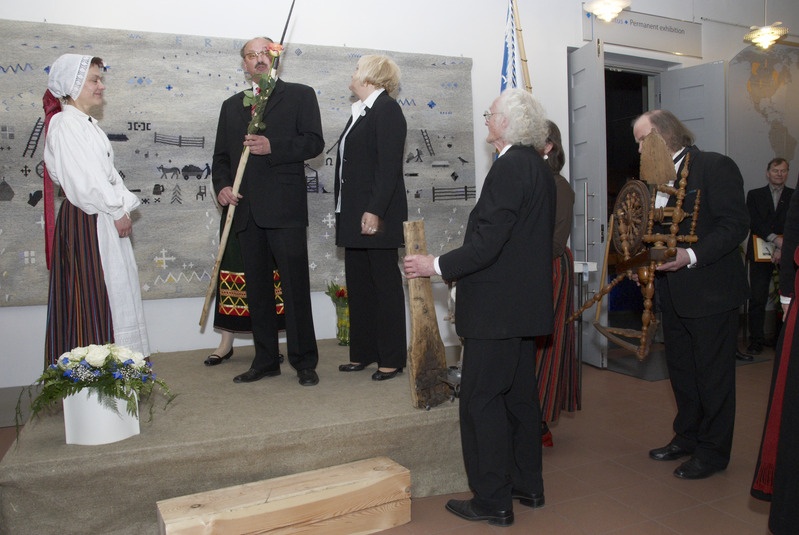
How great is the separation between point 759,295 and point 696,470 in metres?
3.36

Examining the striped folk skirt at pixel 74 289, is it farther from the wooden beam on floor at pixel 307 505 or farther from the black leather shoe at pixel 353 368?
the black leather shoe at pixel 353 368

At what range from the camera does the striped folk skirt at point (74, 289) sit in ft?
9.79

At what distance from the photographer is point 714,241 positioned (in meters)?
2.88

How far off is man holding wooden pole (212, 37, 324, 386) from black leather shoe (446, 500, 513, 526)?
3.17ft

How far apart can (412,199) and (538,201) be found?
105 inches

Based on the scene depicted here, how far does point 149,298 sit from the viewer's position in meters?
4.37

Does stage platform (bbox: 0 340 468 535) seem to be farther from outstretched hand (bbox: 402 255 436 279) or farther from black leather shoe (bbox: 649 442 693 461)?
black leather shoe (bbox: 649 442 693 461)

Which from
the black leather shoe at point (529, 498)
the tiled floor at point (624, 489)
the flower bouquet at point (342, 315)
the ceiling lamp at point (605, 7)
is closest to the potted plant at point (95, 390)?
the tiled floor at point (624, 489)

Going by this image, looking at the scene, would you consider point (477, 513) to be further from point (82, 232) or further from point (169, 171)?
point (169, 171)

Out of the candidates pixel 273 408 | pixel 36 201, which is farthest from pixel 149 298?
pixel 273 408

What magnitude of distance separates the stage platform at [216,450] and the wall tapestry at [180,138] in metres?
1.33

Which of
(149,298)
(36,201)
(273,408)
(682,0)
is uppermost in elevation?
(682,0)

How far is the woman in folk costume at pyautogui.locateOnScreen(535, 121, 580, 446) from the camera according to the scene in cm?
326

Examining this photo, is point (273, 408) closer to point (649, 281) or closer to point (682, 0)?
point (649, 281)
